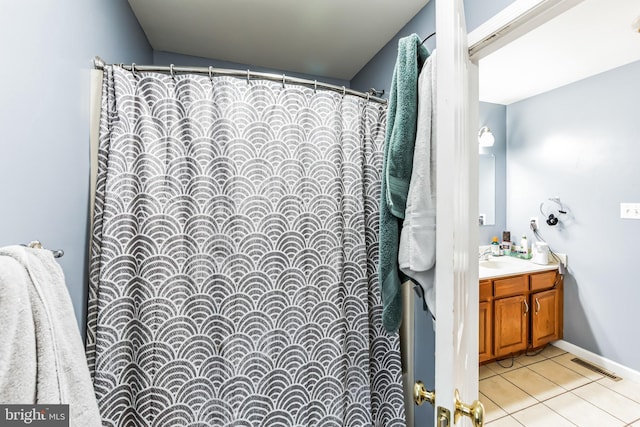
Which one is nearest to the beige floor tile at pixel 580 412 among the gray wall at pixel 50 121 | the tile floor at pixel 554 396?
the tile floor at pixel 554 396

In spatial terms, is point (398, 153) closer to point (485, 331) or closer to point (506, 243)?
point (485, 331)

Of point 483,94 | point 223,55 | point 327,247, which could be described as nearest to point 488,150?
point 483,94

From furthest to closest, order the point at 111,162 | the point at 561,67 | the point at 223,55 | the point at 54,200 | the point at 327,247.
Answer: the point at 561,67 < the point at 223,55 < the point at 327,247 < the point at 111,162 < the point at 54,200

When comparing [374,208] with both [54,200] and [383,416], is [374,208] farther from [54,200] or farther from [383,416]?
[54,200]

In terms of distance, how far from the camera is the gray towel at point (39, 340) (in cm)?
52

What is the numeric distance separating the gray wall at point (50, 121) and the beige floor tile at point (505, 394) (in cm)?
260

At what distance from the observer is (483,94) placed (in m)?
2.62

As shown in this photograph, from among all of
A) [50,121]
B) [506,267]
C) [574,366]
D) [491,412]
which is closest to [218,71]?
[50,121]

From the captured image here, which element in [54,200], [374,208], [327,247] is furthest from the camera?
[374,208]

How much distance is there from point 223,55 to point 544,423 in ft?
10.8

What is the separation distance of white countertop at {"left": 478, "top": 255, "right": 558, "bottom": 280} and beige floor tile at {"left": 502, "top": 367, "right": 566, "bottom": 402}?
0.86 m

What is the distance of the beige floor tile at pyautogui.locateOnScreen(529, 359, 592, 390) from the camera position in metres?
2.07

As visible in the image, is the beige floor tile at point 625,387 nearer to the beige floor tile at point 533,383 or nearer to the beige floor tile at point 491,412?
the beige floor tile at point 533,383

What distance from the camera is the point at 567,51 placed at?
6.25ft
